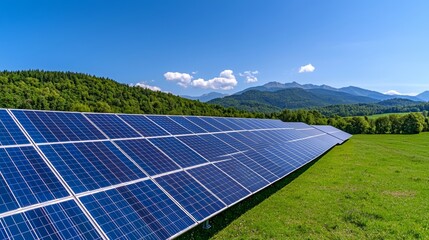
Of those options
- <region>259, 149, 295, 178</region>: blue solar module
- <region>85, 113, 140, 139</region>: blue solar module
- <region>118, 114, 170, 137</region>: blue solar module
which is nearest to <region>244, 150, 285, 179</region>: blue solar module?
<region>259, 149, 295, 178</region>: blue solar module

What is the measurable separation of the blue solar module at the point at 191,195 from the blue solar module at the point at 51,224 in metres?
3.09

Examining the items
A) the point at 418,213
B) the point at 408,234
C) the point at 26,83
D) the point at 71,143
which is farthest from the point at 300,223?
the point at 26,83

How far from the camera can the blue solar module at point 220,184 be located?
10.4 metres

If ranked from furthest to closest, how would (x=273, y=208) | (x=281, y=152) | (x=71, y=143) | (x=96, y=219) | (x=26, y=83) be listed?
1. (x=26, y=83)
2. (x=281, y=152)
3. (x=273, y=208)
4. (x=71, y=143)
5. (x=96, y=219)

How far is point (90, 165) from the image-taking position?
923 centimetres

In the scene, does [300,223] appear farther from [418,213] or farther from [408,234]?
[418,213]

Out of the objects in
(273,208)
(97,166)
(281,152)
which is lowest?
(273,208)

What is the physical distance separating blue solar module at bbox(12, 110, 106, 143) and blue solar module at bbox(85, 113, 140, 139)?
454 millimetres

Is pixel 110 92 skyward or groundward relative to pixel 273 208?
skyward

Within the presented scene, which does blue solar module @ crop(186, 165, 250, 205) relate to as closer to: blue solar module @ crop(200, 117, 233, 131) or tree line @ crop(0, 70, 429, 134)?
blue solar module @ crop(200, 117, 233, 131)

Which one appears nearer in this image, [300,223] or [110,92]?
[300,223]

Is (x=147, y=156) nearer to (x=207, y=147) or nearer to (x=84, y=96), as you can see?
(x=207, y=147)

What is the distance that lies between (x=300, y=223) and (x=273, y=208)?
2157 millimetres

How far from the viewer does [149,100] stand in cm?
12375
